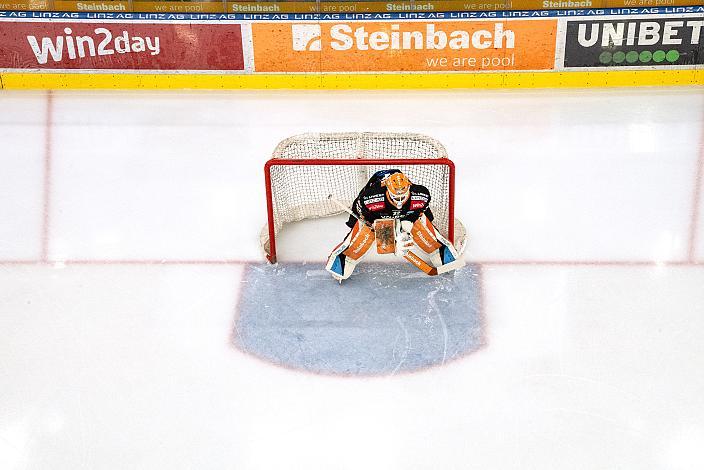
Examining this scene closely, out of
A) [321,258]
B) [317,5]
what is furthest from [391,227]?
[317,5]

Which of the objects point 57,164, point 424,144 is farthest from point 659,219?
point 57,164

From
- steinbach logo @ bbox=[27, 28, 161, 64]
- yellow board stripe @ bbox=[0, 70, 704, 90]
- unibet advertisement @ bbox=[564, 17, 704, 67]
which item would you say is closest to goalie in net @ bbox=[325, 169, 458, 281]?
yellow board stripe @ bbox=[0, 70, 704, 90]

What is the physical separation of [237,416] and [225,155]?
324 cm

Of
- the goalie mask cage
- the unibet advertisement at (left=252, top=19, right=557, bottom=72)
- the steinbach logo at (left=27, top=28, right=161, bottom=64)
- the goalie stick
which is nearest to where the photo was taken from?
the goalie stick

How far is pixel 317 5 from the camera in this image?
9.12 metres

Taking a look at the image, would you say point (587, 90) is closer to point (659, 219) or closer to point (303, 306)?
point (659, 219)

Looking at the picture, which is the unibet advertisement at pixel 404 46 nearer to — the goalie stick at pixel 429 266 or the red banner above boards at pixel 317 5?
the red banner above boards at pixel 317 5

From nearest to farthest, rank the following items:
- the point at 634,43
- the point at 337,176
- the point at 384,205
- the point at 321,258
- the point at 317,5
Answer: the point at 384,205 → the point at 321,258 → the point at 337,176 → the point at 634,43 → the point at 317,5

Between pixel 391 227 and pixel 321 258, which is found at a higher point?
pixel 391 227

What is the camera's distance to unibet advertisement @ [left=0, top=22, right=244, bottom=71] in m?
8.25

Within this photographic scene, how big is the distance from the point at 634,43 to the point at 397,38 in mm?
2176

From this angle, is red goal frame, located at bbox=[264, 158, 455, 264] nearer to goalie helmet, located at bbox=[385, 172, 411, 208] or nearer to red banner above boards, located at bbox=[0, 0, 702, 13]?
goalie helmet, located at bbox=[385, 172, 411, 208]

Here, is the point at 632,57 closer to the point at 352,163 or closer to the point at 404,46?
the point at 404,46

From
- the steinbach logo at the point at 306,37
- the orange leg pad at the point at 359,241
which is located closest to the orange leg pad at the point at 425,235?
the orange leg pad at the point at 359,241
